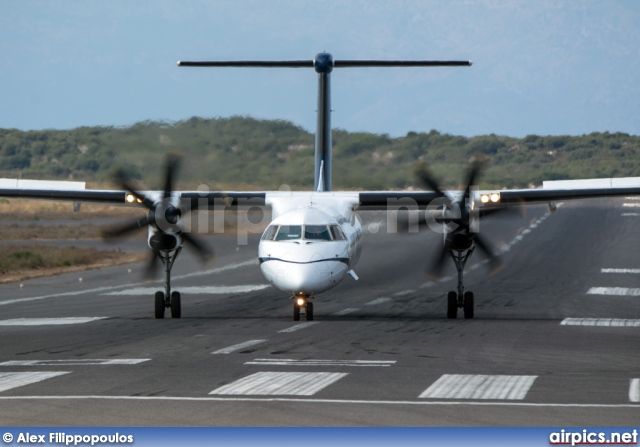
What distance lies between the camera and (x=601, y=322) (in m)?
25.0

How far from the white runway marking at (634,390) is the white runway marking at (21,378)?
8199mm

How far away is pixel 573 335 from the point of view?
2202 cm

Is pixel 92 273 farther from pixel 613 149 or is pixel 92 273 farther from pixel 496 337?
pixel 613 149

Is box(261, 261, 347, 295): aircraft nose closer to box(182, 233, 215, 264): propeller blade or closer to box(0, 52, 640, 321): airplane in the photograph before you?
box(0, 52, 640, 321): airplane

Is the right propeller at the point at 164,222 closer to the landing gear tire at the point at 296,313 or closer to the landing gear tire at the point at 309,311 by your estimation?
the landing gear tire at the point at 296,313

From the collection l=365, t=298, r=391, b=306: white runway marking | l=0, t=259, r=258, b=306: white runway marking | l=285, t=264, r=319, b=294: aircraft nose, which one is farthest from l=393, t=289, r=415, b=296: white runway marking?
l=285, t=264, r=319, b=294: aircraft nose

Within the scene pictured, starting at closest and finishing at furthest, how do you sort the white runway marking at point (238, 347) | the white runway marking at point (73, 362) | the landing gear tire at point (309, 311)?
the white runway marking at point (73, 362) < the white runway marking at point (238, 347) < the landing gear tire at point (309, 311)

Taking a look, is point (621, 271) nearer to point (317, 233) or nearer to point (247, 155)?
Result: point (247, 155)

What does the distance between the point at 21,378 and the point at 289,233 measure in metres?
9.65

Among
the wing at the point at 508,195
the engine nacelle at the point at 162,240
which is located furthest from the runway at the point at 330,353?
the wing at the point at 508,195

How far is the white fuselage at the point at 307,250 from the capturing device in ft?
77.1

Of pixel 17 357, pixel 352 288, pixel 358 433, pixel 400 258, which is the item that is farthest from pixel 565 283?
pixel 358 433

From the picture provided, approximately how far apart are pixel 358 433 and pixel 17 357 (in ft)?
30.5

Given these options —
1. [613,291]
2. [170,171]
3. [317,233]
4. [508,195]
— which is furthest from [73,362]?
[613,291]
